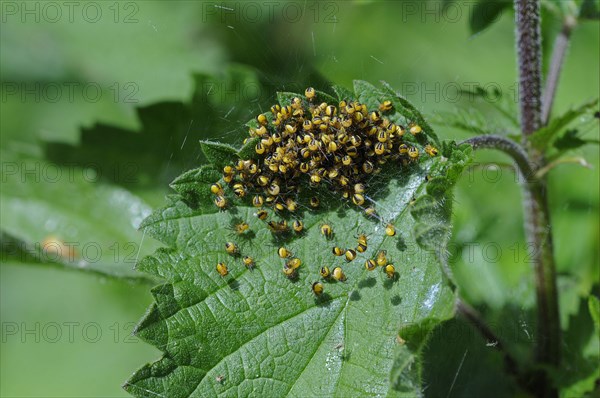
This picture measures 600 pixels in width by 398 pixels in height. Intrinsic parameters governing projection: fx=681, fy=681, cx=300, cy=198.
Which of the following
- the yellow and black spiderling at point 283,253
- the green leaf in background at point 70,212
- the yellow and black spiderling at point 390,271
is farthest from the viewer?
the green leaf in background at point 70,212

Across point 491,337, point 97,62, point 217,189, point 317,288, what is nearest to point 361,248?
point 317,288

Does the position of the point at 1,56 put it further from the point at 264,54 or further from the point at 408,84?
the point at 408,84

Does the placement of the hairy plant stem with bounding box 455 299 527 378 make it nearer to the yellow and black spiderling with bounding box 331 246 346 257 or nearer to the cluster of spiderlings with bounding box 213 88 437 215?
the yellow and black spiderling with bounding box 331 246 346 257

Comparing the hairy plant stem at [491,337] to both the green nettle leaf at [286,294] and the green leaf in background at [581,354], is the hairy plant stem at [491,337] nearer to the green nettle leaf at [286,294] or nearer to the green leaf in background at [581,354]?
the green leaf in background at [581,354]

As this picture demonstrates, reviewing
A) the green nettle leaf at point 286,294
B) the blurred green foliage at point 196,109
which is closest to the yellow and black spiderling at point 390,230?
the green nettle leaf at point 286,294

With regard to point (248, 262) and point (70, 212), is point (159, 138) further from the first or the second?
point (248, 262)

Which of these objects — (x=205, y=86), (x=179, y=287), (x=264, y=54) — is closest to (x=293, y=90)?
(x=179, y=287)
